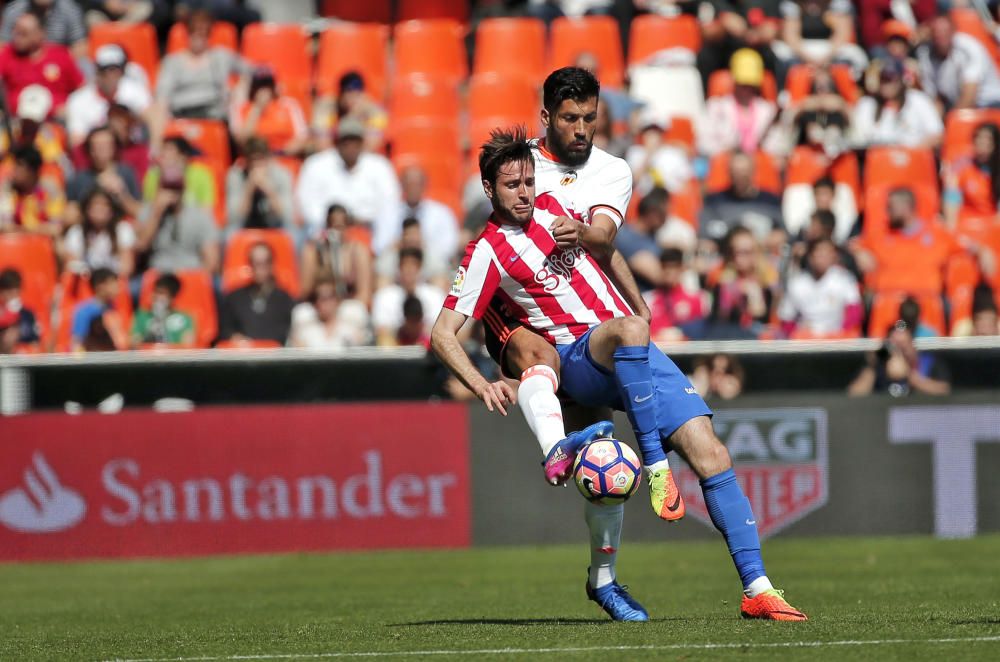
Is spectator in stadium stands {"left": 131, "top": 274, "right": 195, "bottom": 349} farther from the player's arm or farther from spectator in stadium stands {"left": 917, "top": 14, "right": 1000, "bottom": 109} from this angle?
spectator in stadium stands {"left": 917, "top": 14, "right": 1000, "bottom": 109}

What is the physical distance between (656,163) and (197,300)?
5023 millimetres

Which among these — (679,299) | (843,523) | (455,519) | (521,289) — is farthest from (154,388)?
(521,289)

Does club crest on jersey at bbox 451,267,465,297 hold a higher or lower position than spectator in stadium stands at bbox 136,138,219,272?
lower

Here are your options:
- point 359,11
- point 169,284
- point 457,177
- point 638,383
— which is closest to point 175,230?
point 169,284

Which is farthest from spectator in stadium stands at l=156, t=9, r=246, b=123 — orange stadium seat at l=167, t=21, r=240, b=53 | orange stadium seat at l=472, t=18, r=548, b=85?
orange stadium seat at l=472, t=18, r=548, b=85

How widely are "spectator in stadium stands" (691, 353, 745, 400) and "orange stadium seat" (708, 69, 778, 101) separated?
516 cm

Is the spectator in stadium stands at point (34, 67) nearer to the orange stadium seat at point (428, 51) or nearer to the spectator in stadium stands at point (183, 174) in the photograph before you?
the spectator in stadium stands at point (183, 174)

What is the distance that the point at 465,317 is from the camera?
24.6 feet

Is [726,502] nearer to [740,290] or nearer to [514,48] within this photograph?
[740,290]

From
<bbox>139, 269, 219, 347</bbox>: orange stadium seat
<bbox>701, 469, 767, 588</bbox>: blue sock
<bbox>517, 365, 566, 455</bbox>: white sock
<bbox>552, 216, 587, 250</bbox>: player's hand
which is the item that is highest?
<bbox>552, 216, 587, 250</bbox>: player's hand

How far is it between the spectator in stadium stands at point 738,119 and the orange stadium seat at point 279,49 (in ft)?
16.3

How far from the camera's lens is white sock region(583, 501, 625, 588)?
800 centimetres

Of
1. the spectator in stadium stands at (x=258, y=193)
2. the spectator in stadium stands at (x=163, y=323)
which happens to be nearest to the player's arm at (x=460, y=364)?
the spectator in stadium stands at (x=163, y=323)

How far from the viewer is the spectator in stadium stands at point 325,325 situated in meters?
14.9
